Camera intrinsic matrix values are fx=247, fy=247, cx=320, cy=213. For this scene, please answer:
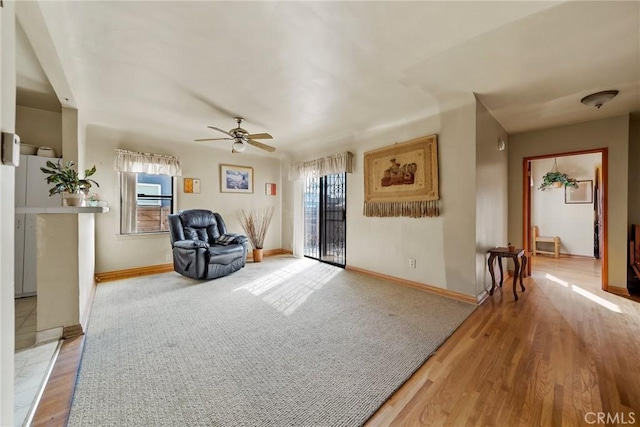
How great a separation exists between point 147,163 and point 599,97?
6.11m

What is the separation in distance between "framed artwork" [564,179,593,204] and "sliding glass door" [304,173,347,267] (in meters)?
5.44

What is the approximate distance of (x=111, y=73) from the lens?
2.34 m

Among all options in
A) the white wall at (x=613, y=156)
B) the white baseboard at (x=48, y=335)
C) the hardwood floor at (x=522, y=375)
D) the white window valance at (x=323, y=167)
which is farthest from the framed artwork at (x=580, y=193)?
the white baseboard at (x=48, y=335)

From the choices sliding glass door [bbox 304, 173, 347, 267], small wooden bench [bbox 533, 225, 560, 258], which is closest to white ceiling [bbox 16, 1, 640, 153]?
sliding glass door [bbox 304, 173, 347, 267]

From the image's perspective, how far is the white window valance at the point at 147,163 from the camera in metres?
3.94

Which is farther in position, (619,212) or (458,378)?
(619,212)

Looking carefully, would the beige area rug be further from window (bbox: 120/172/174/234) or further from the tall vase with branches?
the tall vase with branches

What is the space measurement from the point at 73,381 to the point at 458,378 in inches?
101

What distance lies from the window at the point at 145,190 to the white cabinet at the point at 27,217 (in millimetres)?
976

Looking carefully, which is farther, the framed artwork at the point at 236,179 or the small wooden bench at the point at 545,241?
the small wooden bench at the point at 545,241

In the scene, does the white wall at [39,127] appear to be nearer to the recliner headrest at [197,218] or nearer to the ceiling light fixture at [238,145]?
the recliner headrest at [197,218]

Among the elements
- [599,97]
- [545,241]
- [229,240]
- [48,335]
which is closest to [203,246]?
[229,240]

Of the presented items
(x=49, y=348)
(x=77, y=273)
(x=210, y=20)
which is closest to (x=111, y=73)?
(x=210, y=20)

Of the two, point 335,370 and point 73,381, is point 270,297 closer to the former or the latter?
point 335,370
